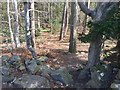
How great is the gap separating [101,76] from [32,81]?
8.77 feet

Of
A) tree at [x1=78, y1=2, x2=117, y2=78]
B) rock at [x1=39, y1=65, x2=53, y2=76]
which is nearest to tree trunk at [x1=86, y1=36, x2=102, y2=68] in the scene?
tree at [x1=78, y1=2, x2=117, y2=78]

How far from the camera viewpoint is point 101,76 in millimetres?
9523

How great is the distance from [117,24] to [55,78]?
127 inches

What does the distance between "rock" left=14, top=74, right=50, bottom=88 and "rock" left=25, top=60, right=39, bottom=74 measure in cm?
53

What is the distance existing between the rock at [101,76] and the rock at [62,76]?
88cm

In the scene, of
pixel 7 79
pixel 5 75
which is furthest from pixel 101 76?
pixel 5 75

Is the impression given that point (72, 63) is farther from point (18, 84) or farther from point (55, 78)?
point (18, 84)

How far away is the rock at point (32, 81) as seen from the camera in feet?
29.3

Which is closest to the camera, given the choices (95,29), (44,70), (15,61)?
(95,29)

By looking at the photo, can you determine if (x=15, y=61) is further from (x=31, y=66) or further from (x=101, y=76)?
(x=101, y=76)

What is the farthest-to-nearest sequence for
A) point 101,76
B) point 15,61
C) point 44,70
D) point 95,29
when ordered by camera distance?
point 15,61
point 44,70
point 101,76
point 95,29

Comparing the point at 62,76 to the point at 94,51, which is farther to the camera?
the point at 94,51

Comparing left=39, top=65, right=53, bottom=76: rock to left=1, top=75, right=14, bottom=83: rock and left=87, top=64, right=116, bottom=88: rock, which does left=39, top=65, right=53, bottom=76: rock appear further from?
left=87, top=64, right=116, bottom=88: rock

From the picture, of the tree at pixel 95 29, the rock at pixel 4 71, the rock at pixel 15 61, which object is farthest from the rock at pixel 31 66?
the tree at pixel 95 29
